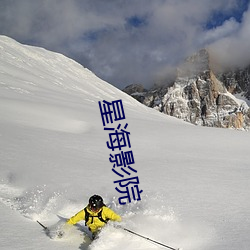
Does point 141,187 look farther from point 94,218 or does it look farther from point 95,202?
point 95,202

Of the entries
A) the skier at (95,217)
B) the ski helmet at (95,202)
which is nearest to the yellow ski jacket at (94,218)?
the skier at (95,217)

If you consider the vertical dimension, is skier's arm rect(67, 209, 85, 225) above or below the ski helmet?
below

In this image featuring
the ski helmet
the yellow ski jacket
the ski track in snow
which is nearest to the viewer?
the ski track in snow

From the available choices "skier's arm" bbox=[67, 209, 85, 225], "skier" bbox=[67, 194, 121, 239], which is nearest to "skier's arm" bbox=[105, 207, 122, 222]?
"skier" bbox=[67, 194, 121, 239]

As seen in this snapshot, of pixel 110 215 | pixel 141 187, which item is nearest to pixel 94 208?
pixel 110 215

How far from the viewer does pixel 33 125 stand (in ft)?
51.0

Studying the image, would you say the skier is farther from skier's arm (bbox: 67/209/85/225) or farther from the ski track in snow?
the ski track in snow

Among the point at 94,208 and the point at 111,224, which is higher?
the point at 94,208

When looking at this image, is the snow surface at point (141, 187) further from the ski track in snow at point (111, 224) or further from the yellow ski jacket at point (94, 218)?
the yellow ski jacket at point (94, 218)

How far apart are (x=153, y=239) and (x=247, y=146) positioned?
10.2 meters

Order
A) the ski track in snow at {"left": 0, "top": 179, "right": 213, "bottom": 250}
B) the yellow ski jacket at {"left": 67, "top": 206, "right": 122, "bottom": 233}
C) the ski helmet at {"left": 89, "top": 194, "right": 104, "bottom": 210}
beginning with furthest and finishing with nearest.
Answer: the yellow ski jacket at {"left": 67, "top": 206, "right": 122, "bottom": 233}
the ski helmet at {"left": 89, "top": 194, "right": 104, "bottom": 210}
the ski track in snow at {"left": 0, "top": 179, "right": 213, "bottom": 250}

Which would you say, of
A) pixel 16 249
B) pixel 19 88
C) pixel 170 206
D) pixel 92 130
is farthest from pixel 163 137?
pixel 19 88

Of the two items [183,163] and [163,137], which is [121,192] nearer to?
[183,163]

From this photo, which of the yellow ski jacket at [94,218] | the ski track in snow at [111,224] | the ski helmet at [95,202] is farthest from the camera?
the yellow ski jacket at [94,218]
